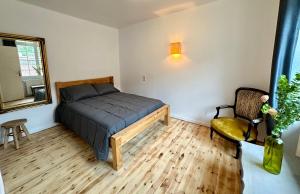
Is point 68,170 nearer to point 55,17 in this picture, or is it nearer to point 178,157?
point 178,157

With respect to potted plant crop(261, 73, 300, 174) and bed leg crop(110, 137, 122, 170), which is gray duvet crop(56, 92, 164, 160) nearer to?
bed leg crop(110, 137, 122, 170)

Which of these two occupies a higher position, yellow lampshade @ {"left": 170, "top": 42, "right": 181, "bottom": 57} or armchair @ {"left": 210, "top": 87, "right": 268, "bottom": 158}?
yellow lampshade @ {"left": 170, "top": 42, "right": 181, "bottom": 57}

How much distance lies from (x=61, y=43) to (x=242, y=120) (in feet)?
12.5

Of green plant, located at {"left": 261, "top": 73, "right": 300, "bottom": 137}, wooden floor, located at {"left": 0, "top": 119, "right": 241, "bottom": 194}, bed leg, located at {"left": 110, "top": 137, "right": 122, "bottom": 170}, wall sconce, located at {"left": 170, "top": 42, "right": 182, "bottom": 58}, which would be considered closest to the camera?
green plant, located at {"left": 261, "top": 73, "right": 300, "bottom": 137}

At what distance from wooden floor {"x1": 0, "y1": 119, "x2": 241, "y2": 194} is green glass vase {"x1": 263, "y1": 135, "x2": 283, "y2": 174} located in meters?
0.56

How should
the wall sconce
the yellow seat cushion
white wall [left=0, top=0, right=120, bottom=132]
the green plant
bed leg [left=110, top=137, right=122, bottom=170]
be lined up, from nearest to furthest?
the green plant < bed leg [left=110, top=137, right=122, bottom=170] < the yellow seat cushion < white wall [left=0, top=0, right=120, bottom=132] < the wall sconce

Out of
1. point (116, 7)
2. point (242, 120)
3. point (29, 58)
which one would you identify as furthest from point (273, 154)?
point (29, 58)

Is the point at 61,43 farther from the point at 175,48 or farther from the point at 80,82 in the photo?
the point at 175,48

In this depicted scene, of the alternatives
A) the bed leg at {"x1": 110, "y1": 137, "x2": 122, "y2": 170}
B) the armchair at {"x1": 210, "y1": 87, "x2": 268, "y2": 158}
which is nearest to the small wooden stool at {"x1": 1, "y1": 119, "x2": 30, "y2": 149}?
the bed leg at {"x1": 110, "y1": 137, "x2": 122, "y2": 170}

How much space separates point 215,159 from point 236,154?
339mm

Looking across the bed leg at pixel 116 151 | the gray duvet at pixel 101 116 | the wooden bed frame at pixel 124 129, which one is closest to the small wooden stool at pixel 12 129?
the gray duvet at pixel 101 116

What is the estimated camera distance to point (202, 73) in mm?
2930

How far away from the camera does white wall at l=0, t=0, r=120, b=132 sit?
2.45 metres

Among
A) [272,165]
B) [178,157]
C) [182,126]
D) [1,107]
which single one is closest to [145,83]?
[182,126]
